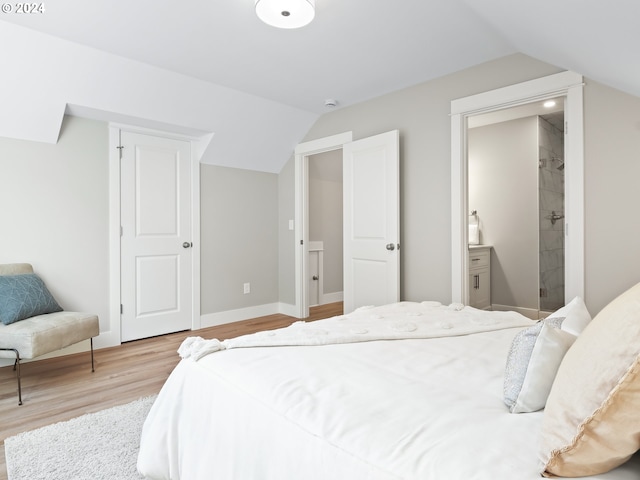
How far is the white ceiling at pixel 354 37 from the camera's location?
76.7 inches

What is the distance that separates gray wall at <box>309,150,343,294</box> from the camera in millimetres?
5609

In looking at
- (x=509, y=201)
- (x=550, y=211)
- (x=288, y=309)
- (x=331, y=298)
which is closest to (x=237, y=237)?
(x=288, y=309)

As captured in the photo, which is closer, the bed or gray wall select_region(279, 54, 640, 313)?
the bed

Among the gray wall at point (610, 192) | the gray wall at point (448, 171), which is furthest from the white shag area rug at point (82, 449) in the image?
the gray wall at point (610, 192)

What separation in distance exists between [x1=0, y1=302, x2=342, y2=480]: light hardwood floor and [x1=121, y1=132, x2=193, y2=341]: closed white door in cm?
28

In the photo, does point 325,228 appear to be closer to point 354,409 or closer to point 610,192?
point 610,192

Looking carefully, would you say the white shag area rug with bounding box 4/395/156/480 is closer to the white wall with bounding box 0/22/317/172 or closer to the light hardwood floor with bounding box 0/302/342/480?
the light hardwood floor with bounding box 0/302/342/480

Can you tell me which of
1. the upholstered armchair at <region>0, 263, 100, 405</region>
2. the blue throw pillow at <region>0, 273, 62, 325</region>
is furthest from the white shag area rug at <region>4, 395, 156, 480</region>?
the blue throw pillow at <region>0, 273, 62, 325</region>

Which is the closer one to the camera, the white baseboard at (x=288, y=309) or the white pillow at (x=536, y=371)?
the white pillow at (x=536, y=371)

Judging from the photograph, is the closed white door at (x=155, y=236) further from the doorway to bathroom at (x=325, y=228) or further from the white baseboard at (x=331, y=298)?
the white baseboard at (x=331, y=298)

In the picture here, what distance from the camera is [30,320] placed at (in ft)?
9.12

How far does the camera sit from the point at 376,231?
153 inches

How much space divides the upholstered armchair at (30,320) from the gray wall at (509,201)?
4442mm

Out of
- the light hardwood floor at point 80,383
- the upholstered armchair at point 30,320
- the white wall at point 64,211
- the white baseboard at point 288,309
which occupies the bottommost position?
the light hardwood floor at point 80,383
